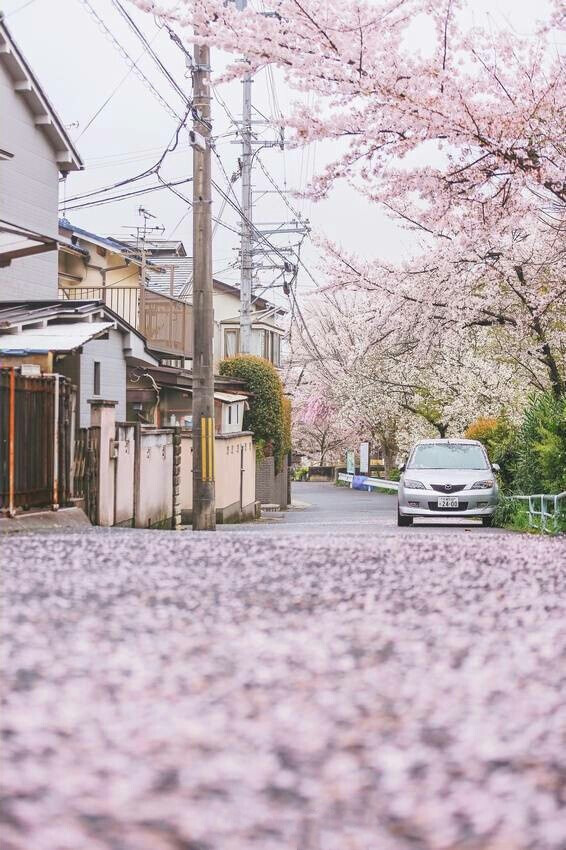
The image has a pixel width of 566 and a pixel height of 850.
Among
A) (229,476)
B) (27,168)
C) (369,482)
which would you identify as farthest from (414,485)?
(369,482)

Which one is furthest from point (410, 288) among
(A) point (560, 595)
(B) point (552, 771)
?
(B) point (552, 771)

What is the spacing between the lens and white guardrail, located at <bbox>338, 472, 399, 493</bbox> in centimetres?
5304

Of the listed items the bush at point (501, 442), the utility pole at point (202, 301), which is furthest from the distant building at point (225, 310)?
the utility pole at point (202, 301)

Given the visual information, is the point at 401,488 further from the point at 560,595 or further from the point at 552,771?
the point at 552,771

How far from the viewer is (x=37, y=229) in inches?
881

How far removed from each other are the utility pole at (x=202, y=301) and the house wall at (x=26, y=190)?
17.7 feet

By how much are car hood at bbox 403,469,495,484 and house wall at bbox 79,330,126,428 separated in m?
5.54

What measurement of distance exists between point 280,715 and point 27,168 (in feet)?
66.0

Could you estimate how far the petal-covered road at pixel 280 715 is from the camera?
278 centimetres

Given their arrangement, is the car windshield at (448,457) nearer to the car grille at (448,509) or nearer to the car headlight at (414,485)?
the car headlight at (414,485)

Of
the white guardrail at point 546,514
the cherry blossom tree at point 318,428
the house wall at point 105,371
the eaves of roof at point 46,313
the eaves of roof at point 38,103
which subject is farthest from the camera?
the cherry blossom tree at point 318,428

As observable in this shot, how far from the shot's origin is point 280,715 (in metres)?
3.72

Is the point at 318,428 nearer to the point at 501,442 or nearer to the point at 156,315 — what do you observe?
the point at 501,442

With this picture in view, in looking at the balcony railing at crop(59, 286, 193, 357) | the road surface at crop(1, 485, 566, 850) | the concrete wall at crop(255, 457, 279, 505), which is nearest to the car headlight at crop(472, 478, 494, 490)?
the balcony railing at crop(59, 286, 193, 357)
